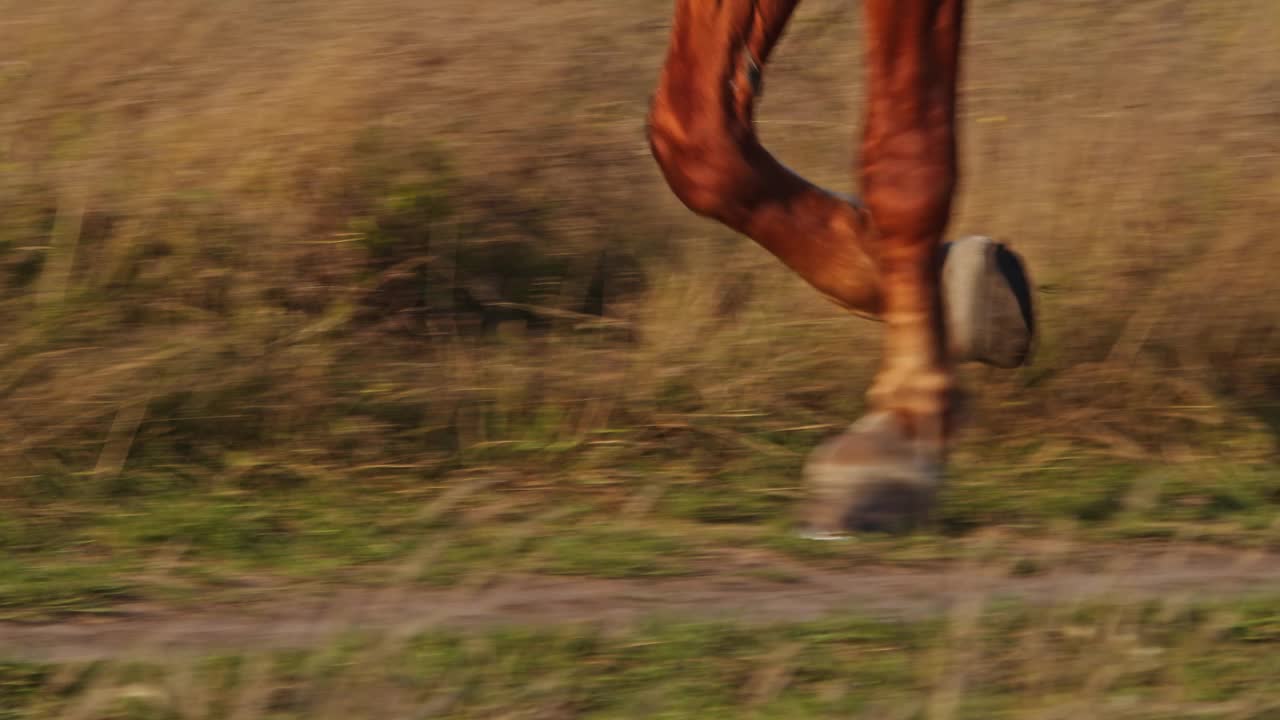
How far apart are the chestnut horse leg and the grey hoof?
10 centimetres

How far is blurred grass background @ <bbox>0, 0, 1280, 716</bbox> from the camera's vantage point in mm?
3621

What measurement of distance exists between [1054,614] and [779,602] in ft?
1.44

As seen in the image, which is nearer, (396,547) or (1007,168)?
(396,547)

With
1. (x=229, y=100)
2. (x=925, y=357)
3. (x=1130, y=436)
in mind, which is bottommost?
(x=1130, y=436)

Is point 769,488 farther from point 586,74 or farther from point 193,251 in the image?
point 586,74

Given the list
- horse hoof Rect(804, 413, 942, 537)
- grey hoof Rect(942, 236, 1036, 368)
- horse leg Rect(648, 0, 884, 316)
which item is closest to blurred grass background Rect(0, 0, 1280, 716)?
horse hoof Rect(804, 413, 942, 537)

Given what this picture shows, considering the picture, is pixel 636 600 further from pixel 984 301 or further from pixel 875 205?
pixel 984 301

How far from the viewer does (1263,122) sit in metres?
5.82

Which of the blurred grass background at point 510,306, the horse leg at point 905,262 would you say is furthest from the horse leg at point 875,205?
the blurred grass background at point 510,306

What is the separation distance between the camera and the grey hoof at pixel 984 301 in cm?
357

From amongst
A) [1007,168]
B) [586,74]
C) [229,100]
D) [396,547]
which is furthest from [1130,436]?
[229,100]

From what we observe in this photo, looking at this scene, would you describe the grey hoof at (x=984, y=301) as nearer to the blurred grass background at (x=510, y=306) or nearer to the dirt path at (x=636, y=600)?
the blurred grass background at (x=510, y=306)

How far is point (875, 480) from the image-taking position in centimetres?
337

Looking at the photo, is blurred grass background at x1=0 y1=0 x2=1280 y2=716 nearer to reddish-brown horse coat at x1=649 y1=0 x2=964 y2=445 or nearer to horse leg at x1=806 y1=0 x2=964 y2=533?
horse leg at x1=806 y1=0 x2=964 y2=533
